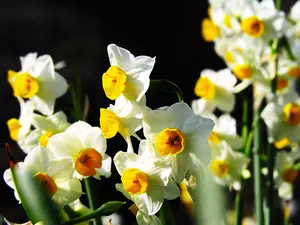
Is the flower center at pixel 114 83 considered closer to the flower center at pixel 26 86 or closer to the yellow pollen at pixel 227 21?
the flower center at pixel 26 86

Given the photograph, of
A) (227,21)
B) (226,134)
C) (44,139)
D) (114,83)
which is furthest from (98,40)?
(114,83)

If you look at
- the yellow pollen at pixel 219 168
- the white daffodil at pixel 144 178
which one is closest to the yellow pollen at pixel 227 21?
the yellow pollen at pixel 219 168

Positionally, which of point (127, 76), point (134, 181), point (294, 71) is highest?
point (294, 71)

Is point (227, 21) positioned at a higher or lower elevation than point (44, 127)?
higher

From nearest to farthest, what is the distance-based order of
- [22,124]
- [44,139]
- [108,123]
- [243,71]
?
[108,123] → [44,139] → [22,124] → [243,71]

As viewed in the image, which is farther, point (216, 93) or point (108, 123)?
point (216, 93)

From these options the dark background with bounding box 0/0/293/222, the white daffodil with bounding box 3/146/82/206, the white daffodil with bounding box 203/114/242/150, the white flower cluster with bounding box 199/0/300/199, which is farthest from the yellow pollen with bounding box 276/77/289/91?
the dark background with bounding box 0/0/293/222

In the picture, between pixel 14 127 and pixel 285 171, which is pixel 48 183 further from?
pixel 285 171
